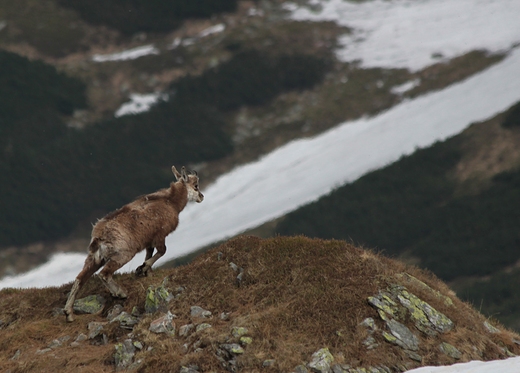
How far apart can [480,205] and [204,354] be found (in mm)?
161555

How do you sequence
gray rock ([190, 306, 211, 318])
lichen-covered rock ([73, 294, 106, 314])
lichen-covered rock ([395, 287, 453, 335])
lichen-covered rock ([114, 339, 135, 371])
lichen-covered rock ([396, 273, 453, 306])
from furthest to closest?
lichen-covered rock ([73, 294, 106, 314]), lichen-covered rock ([396, 273, 453, 306]), gray rock ([190, 306, 211, 318]), lichen-covered rock ([395, 287, 453, 335]), lichen-covered rock ([114, 339, 135, 371])

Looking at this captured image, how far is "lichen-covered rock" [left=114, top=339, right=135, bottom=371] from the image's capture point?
19.0m

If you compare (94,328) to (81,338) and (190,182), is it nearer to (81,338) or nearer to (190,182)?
(81,338)

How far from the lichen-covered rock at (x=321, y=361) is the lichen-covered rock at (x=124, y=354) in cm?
487

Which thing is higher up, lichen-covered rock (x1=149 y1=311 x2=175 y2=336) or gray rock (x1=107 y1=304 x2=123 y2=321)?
gray rock (x1=107 y1=304 x2=123 y2=321)

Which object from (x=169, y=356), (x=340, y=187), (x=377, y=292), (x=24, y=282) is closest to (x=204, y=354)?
(x=169, y=356)

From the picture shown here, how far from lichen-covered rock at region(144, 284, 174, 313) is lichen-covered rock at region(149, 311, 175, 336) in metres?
0.87

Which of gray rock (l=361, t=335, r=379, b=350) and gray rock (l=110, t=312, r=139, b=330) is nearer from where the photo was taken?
gray rock (l=361, t=335, r=379, b=350)

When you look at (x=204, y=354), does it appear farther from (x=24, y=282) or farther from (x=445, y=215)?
(x=445, y=215)

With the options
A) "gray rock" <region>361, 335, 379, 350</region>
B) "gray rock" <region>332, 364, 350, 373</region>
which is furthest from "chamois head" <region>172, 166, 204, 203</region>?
"gray rock" <region>332, 364, 350, 373</region>

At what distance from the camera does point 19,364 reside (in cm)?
1970

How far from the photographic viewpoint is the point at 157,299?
21.6m

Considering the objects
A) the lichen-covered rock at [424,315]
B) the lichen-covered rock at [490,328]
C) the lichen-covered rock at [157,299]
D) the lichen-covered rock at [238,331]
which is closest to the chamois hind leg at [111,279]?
the lichen-covered rock at [157,299]

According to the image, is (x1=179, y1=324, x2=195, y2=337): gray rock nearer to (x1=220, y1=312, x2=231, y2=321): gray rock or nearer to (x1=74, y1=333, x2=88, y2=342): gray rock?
(x1=220, y1=312, x2=231, y2=321): gray rock
